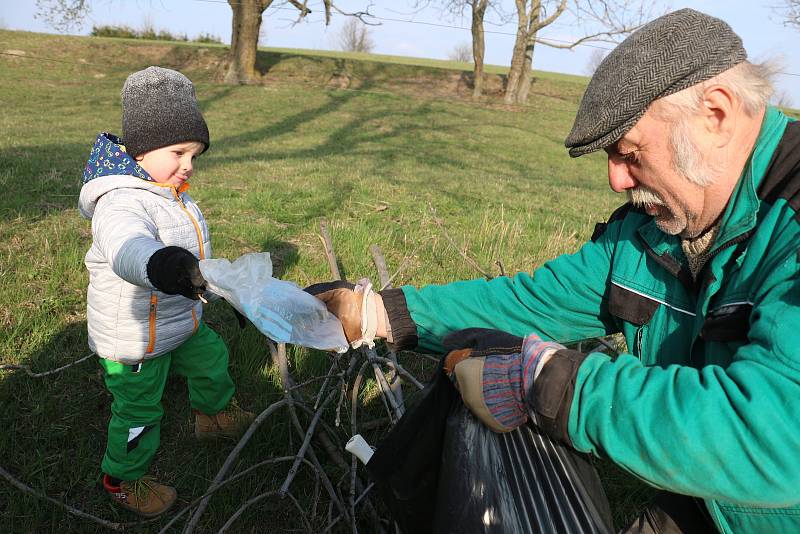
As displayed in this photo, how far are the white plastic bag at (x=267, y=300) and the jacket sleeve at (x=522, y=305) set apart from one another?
35 centimetres

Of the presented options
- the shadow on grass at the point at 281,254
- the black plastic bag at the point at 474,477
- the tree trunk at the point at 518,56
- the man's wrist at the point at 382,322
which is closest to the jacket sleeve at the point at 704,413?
the black plastic bag at the point at 474,477

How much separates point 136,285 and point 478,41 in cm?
2627

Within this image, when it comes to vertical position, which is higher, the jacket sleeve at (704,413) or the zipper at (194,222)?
the jacket sleeve at (704,413)

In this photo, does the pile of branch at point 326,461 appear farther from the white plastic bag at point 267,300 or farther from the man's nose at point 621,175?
the man's nose at point 621,175

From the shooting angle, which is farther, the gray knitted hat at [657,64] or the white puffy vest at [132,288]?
the white puffy vest at [132,288]

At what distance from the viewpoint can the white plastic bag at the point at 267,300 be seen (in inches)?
61.0

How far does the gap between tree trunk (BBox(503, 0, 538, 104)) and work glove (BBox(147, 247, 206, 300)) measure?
25035 millimetres

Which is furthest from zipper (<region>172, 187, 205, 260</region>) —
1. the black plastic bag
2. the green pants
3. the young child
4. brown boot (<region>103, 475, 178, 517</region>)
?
the black plastic bag

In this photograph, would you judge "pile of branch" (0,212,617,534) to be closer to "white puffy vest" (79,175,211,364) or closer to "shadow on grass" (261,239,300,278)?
"white puffy vest" (79,175,211,364)

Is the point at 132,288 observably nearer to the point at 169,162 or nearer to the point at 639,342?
the point at 169,162

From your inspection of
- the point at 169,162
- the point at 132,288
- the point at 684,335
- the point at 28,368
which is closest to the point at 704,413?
the point at 684,335

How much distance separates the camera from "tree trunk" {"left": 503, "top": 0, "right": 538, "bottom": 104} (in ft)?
78.0

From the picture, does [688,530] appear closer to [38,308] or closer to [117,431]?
[117,431]

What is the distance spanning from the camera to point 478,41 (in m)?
25.8
